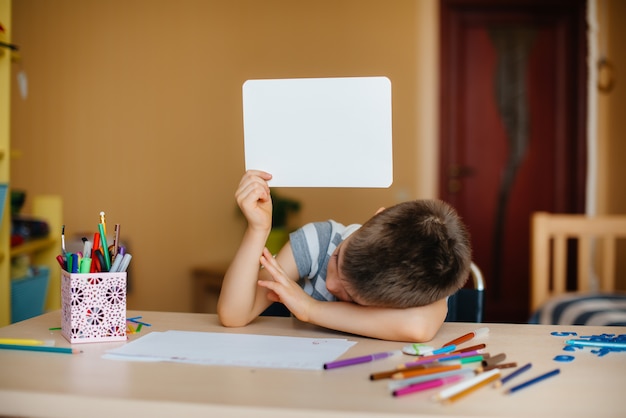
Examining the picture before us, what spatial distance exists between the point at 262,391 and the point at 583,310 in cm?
183

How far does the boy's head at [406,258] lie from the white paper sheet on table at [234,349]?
0.10 meters

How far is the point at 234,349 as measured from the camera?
1058 millimetres

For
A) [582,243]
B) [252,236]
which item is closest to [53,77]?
[582,243]

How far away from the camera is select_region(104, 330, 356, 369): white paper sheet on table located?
3.21ft

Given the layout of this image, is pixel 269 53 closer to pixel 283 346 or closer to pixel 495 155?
pixel 495 155

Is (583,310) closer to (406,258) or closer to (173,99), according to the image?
(406,258)

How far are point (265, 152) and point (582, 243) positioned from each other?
1.90 metres

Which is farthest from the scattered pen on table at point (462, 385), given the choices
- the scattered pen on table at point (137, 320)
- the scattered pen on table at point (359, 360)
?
the scattered pen on table at point (137, 320)

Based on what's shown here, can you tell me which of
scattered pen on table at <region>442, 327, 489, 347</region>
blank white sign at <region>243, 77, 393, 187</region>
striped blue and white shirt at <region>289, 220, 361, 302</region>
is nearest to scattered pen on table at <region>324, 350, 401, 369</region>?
scattered pen on table at <region>442, 327, 489, 347</region>

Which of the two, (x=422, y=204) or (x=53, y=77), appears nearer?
(x=422, y=204)

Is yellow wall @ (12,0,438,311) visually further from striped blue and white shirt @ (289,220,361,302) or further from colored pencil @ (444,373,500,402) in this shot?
colored pencil @ (444,373,500,402)

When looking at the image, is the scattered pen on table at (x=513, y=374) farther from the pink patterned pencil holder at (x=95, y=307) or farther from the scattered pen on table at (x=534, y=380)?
the pink patterned pencil holder at (x=95, y=307)

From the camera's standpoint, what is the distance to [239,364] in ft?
3.16

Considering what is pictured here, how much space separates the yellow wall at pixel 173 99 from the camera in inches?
152
